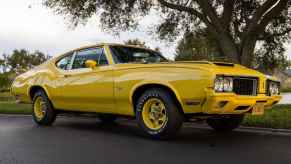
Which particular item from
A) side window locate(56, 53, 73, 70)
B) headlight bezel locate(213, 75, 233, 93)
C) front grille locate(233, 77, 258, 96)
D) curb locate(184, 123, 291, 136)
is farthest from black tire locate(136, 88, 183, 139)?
side window locate(56, 53, 73, 70)

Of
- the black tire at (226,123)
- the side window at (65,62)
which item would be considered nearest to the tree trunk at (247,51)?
the black tire at (226,123)

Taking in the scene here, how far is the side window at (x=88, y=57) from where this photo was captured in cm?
720

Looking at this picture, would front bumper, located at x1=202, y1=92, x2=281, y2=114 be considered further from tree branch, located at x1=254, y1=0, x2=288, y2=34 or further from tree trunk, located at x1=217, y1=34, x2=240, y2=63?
tree branch, located at x1=254, y1=0, x2=288, y2=34

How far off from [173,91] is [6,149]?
2.40 meters

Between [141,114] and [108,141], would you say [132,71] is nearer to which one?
[141,114]

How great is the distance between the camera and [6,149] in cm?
552

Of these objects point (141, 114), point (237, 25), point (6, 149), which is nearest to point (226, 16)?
point (237, 25)

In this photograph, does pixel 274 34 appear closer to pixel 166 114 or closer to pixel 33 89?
pixel 33 89

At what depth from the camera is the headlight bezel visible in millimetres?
5465

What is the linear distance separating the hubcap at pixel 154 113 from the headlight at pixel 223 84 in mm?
863

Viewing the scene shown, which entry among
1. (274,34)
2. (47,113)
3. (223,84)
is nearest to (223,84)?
(223,84)

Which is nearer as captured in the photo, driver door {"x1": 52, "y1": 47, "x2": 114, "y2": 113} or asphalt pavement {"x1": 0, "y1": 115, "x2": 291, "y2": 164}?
asphalt pavement {"x1": 0, "y1": 115, "x2": 291, "y2": 164}

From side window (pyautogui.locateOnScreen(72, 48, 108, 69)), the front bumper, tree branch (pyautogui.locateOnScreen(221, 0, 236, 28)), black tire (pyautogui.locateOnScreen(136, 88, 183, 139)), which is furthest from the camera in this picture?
tree branch (pyautogui.locateOnScreen(221, 0, 236, 28))

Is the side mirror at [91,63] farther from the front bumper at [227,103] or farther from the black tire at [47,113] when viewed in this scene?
the front bumper at [227,103]
